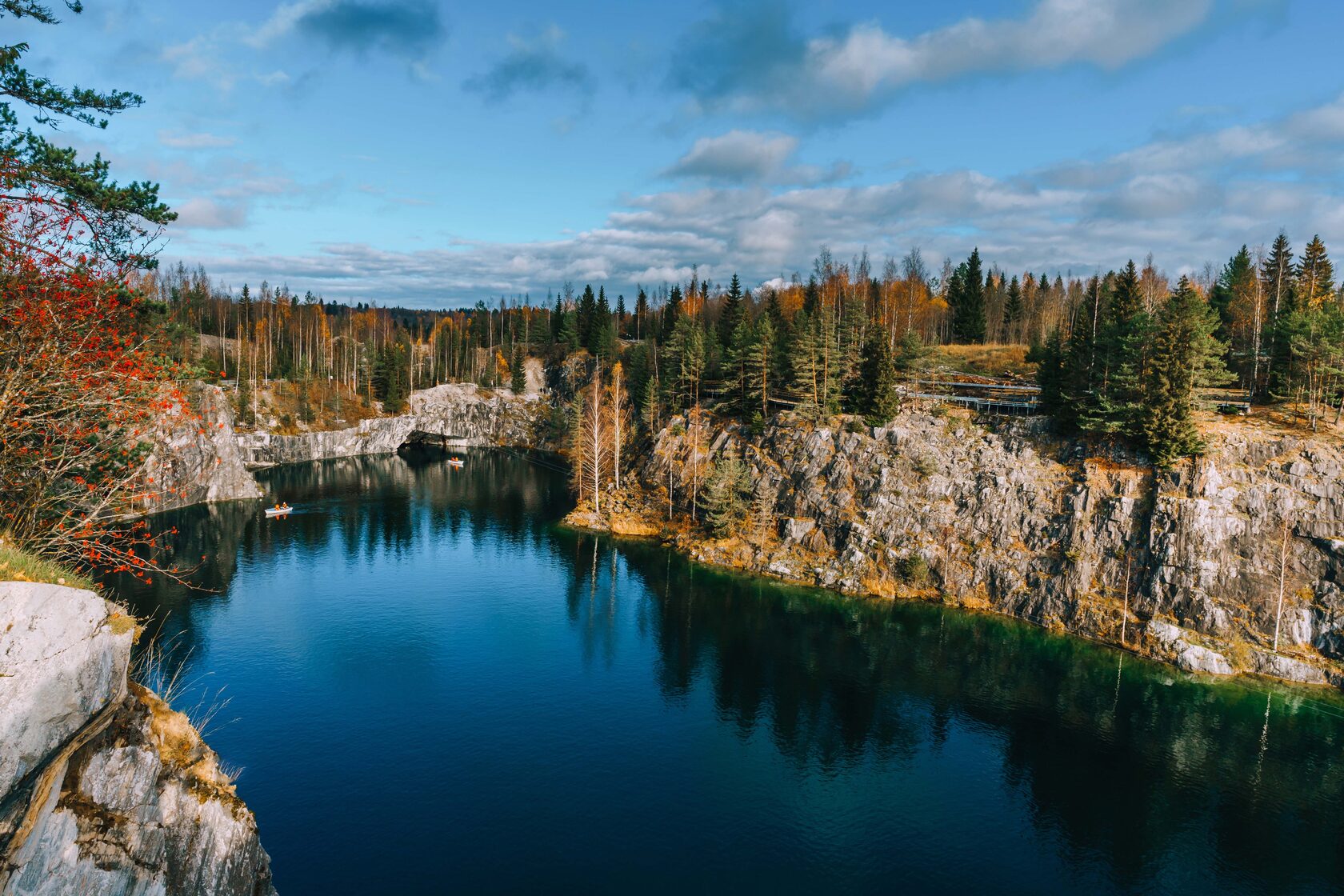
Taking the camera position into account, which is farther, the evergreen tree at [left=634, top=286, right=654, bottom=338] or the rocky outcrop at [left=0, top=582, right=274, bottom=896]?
the evergreen tree at [left=634, top=286, right=654, bottom=338]

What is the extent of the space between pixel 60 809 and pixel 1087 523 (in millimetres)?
68956

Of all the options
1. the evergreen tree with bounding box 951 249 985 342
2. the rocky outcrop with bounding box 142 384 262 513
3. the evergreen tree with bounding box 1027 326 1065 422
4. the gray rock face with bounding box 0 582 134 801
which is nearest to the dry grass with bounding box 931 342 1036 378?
the evergreen tree with bounding box 951 249 985 342

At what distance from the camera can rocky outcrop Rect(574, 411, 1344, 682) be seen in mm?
53812

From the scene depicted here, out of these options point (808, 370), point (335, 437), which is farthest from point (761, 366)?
point (335, 437)

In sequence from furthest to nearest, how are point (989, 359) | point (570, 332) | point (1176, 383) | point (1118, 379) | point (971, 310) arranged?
point (570, 332), point (971, 310), point (989, 359), point (1118, 379), point (1176, 383)

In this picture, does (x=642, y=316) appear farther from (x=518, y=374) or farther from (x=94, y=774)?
(x=94, y=774)

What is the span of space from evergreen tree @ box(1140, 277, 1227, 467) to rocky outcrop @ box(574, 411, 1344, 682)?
6.95 feet

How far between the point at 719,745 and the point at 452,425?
123786mm

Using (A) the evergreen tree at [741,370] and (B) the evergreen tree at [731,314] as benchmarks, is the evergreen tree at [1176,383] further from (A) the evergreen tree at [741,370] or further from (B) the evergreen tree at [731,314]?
(B) the evergreen tree at [731,314]

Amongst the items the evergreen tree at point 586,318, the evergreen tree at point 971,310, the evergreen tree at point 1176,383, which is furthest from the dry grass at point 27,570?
the evergreen tree at point 586,318

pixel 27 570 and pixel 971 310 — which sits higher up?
pixel 971 310

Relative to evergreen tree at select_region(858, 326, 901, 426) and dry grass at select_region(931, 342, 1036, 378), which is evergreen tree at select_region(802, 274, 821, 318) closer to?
dry grass at select_region(931, 342, 1036, 378)

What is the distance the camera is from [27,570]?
15.0 metres

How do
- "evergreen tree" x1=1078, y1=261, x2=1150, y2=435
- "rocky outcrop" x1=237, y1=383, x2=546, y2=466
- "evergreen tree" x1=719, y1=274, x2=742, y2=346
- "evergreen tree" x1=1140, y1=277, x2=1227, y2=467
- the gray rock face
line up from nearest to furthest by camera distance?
the gray rock face
"evergreen tree" x1=1140, y1=277, x2=1227, y2=467
"evergreen tree" x1=1078, y1=261, x2=1150, y2=435
"evergreen tree" x1=719, y1=274, x2=742, y2=346
"rocky outcrop" x1=237, y1=383, x2=546, y2=466
